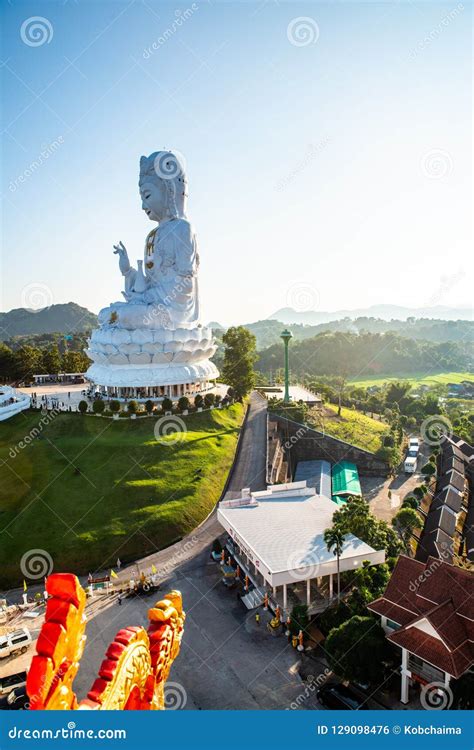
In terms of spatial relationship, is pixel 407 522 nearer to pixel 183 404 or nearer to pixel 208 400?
pixel 183 404

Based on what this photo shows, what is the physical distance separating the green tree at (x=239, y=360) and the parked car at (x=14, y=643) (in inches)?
870

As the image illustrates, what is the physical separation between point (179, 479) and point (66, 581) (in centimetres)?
1957

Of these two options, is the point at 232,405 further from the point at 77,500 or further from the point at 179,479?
the point at 77,500

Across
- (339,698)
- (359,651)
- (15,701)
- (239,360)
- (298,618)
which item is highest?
(239,360)

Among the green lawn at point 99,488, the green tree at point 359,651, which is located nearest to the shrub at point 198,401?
the green lawn at point 99,488

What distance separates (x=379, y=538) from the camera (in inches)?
677

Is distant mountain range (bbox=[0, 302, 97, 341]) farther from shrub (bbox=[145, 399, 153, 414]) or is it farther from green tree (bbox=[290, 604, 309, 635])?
green tree (bbox=[290, 604, 309, 635])

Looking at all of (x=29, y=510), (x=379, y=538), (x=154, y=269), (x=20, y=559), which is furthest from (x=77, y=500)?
(x=154, y=269)

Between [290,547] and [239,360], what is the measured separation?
65.4ft

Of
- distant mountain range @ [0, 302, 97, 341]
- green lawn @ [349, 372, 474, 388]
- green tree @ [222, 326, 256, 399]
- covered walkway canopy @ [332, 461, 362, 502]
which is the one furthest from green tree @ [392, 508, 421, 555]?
distant mountain range @ [0, 302, 97, 341]

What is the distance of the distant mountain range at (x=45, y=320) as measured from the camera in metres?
150

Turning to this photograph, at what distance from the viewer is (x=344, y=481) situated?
89.3 feet

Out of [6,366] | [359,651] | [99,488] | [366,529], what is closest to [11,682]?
[359,651]

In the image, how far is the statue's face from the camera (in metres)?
34.1
